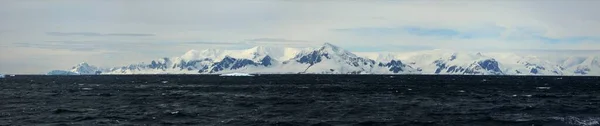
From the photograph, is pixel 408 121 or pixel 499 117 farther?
pixel 499 117

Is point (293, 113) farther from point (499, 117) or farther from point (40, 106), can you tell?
point (40, 106)

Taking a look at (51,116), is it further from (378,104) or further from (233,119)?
(378,104)

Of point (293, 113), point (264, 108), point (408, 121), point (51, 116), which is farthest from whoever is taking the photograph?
point (264, 108)

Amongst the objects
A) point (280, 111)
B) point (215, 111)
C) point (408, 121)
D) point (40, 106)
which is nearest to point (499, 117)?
point (408, 121)

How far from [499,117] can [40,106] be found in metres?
59.3

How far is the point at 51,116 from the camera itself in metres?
65.4

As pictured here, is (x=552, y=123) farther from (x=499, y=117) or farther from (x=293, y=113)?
(x=293, y=113)

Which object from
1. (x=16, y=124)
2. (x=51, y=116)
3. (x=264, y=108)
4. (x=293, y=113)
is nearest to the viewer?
(x=16, y=124)

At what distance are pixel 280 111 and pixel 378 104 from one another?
1859 cm

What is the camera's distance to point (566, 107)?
8056 centimetres

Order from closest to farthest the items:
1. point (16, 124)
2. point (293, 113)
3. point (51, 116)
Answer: point (16, 124) → point (51, 116) → point (293, 113)

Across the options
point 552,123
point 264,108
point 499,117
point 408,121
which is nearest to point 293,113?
point 264,108

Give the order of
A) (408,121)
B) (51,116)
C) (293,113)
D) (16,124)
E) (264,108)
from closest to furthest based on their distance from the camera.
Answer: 1. (16,124)
2. (408,121)
3. (51,116)
4. (293,113)
5. (264,108)

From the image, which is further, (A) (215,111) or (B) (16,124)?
(A) (215,111)
